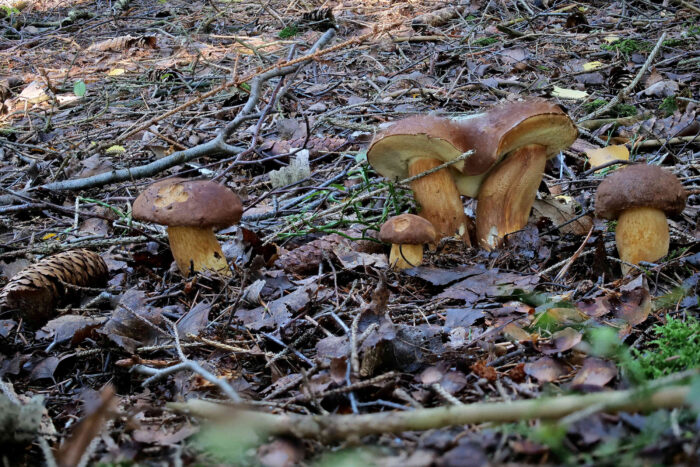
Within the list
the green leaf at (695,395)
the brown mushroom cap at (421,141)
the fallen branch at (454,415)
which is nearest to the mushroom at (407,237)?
the brown mushroom cap at (421,141)

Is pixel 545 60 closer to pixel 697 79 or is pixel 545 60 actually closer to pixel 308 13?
pixel 697 79

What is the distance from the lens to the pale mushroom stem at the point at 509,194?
3012mm

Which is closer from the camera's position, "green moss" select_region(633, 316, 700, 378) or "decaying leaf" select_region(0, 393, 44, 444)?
"decaying leaf" select_region(0, 393, 44, 444)

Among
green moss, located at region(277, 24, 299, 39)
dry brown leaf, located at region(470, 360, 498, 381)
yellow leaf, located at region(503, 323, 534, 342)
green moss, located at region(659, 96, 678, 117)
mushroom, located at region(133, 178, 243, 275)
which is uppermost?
mushroom, located at region(133, 178, 243, 275)

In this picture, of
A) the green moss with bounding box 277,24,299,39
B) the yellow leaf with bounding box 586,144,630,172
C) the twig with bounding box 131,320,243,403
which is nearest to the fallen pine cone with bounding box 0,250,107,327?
the twig with bounding box 131,320,243,403

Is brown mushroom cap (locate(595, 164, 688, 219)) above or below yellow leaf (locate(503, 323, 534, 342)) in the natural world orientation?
above

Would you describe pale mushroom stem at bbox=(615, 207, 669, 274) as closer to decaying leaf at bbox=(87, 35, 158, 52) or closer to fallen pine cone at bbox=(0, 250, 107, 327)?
fallen pine cone at bbox=(0, 250, 107, 327)

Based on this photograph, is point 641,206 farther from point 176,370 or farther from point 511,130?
point 176,370

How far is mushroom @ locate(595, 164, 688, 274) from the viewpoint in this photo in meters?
2.36

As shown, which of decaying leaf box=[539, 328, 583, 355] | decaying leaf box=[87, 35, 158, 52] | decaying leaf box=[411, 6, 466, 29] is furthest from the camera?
decaying leaf box=[87, 35, 158, 52]

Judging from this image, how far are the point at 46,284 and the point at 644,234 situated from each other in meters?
2.92

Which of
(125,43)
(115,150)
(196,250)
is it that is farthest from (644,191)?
(125,43)

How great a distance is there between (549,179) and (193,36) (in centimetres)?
658

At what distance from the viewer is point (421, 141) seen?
2.82m
